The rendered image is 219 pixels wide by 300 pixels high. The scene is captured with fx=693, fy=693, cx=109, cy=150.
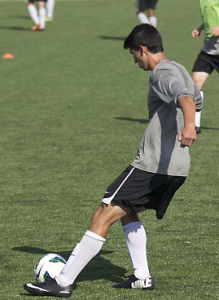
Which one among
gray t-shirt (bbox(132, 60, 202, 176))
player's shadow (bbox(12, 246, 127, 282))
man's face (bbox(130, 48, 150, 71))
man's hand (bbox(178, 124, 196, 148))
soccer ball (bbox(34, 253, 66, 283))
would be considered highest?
man's face (bbox(130, 48, 150, 71))

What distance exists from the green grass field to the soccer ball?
0.50 feet

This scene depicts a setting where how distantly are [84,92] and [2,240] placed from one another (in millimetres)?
7301

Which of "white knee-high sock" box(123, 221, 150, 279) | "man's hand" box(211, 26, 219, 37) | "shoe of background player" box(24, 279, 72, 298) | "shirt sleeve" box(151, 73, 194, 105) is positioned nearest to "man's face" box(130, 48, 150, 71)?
"shirt sleeve" box(151, 73, 194, 105)

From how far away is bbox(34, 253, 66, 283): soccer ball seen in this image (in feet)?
15.3

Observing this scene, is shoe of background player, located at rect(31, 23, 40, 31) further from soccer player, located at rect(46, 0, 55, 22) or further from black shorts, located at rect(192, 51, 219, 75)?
black shorts, located at rect(192, 51, 219, 75)

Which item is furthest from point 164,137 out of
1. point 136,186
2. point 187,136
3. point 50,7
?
point 50,7

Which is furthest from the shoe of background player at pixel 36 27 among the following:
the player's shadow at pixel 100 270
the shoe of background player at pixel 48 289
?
the shoe of background player at pixel 48 289

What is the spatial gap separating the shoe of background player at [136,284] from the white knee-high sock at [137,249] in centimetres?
3

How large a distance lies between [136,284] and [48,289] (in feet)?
1.90

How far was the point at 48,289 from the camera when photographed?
14.6 ft

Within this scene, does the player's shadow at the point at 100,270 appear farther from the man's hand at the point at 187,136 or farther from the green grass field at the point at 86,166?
the man's hand at the point at 187,136

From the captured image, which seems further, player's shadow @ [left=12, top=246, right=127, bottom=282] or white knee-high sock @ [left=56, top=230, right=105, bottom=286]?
player's shadow @ [left=12, top=246, right=127, bottom=282]

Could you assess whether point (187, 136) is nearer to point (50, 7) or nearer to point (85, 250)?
point (85, 250)

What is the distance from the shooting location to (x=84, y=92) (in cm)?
1282
